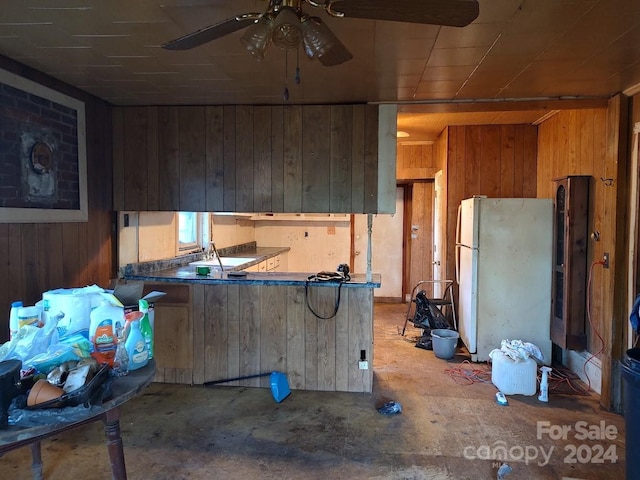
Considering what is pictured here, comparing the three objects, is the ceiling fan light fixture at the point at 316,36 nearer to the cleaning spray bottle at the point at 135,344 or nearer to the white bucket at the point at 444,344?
the cleaning spray bottle at the point at 135,344

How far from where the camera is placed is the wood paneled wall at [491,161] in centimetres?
468

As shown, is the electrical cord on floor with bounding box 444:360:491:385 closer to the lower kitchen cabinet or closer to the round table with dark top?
the lower kitchen cabinet

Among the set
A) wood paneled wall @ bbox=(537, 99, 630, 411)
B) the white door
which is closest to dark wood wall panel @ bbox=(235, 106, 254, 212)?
wood paneled wall @ bbox=(537, 99, 630, 411)

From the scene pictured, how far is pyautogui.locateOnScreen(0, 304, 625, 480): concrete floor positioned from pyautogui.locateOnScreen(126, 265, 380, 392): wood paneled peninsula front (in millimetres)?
144

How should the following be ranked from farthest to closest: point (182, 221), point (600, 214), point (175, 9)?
point (182, 221) → point (600, 214) → point (175, 9)

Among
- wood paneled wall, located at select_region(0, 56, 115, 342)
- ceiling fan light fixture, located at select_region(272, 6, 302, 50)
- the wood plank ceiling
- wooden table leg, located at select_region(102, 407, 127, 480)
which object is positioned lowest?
wooden table leg, located at select_region(102, 407, 127, 480)

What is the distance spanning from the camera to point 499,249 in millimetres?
3971

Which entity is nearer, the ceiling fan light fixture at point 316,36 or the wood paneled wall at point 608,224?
the ceiling fan light fixture at point 316,36

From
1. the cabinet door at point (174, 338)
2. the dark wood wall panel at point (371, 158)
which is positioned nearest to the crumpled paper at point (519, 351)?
the dark wood wall panel at point (371, 158)

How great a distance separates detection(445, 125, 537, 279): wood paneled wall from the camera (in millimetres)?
4676

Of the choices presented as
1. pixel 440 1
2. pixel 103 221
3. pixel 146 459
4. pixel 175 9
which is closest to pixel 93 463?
pixel 146 459

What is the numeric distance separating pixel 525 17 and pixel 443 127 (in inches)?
116

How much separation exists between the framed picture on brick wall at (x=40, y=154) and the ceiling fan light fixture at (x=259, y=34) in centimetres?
177

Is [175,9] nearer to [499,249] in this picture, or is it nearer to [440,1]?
[440,1]
